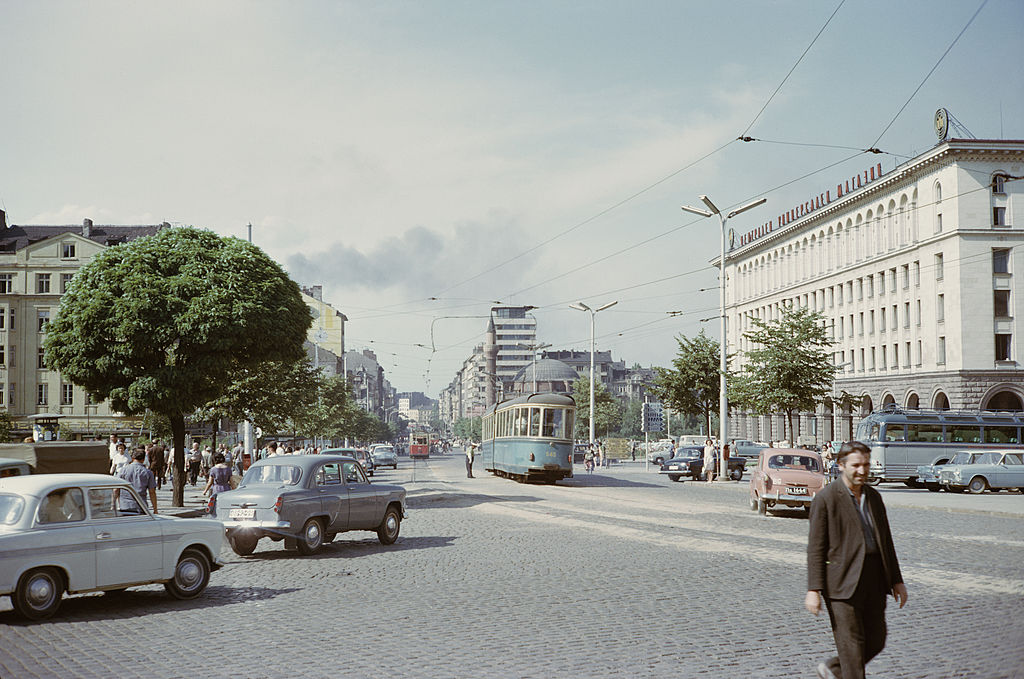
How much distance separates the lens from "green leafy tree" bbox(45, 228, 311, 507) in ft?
88.3

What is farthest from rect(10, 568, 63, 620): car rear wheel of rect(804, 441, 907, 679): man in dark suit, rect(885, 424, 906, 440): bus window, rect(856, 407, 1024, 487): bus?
rect(885, 424, 906, 440): bus window

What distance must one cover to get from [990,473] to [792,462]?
15086mm

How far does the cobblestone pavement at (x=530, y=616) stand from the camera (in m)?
8.16

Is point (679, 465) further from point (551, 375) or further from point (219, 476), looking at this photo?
point (551, 375)

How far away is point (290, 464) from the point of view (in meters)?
17.1

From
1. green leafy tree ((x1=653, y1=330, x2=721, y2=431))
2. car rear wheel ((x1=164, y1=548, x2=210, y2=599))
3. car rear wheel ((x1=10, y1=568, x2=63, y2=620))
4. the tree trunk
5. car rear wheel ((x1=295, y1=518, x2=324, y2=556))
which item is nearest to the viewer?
car rear wheel ((x1=10, y1=568, x2=63, y2=620))

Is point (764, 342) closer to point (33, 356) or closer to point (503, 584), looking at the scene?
point (503, 584)

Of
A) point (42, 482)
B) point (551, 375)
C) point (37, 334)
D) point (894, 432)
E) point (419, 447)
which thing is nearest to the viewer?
point (42, 482)

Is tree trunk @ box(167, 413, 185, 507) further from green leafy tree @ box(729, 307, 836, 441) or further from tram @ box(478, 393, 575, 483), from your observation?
green leafy tree @ box(729, 307, 836, 441)

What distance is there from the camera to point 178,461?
2784 cm

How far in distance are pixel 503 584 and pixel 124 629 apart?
177 inches

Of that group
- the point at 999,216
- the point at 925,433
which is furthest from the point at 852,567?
the point at 999,216

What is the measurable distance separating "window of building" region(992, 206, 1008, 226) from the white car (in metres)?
62.4

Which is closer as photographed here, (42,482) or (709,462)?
(42,482)
